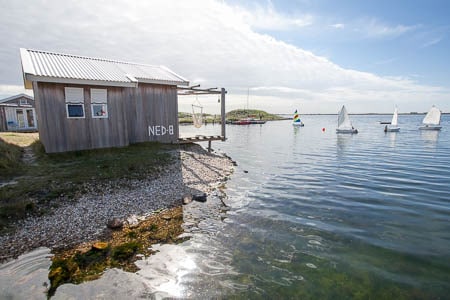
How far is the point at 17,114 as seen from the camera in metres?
23.5

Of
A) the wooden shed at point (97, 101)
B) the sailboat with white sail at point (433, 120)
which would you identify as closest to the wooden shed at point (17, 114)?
the wooden shed at point (97, 101)

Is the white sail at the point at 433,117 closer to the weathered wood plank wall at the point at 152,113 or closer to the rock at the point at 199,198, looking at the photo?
the weathered wood plank wall at the point at 152,113

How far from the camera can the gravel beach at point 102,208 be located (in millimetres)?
5590

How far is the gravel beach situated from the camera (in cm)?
559

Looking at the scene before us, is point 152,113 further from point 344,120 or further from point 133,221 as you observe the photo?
point 344,120

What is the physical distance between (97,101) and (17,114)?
707 inches

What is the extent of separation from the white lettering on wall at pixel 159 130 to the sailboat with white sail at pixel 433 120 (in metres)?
46.1

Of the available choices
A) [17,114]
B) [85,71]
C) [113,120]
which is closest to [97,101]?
[113,120]

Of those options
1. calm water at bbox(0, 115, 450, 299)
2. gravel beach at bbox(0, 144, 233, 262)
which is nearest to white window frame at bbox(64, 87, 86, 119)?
gravel beach at bbox(0, 144, 233, 262)

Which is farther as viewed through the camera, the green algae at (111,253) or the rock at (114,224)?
the rock at (114,224)

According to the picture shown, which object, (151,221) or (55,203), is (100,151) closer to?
(55,203)

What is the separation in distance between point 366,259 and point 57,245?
22.6 feet

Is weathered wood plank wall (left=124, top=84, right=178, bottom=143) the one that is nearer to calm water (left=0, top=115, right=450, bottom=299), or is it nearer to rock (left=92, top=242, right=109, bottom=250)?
calm water (left=0, top=115, right=450, bottom=299)

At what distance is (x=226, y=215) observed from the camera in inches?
306
